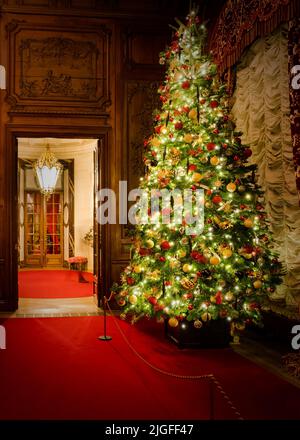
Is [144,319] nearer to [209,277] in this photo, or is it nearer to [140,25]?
[209,277]

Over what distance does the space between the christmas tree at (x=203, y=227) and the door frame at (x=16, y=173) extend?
76.4 inches

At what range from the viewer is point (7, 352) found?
4328 mm

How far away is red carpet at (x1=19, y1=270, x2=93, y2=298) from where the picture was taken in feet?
25.8

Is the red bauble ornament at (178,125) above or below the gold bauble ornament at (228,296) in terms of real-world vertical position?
above

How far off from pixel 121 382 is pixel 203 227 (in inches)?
60.3

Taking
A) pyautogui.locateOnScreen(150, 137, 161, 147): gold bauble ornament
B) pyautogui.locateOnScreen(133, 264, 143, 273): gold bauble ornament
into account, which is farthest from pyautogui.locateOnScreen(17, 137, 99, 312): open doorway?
pyautogui.locateOnScreen(150, 137, 161, 147): gold bauble ornament

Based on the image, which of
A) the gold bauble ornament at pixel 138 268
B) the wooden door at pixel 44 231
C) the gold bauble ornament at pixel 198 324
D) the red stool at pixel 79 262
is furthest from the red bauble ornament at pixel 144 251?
the wooden door at pixel 44 231

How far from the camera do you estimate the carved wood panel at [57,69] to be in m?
6.43

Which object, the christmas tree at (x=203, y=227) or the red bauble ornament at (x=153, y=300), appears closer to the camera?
the christmas tree at (x=203, y=227)

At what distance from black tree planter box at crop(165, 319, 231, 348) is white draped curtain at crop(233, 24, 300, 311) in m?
0.65

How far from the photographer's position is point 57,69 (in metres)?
6.52

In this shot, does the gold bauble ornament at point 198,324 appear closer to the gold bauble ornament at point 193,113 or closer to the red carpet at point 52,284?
the gold bauble ornament at point 193,113

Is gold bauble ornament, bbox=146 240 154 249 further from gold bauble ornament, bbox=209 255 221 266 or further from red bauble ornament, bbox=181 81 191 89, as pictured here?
red bauble ornament, bbox=181 81 191 89

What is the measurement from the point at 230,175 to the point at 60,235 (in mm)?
9162
